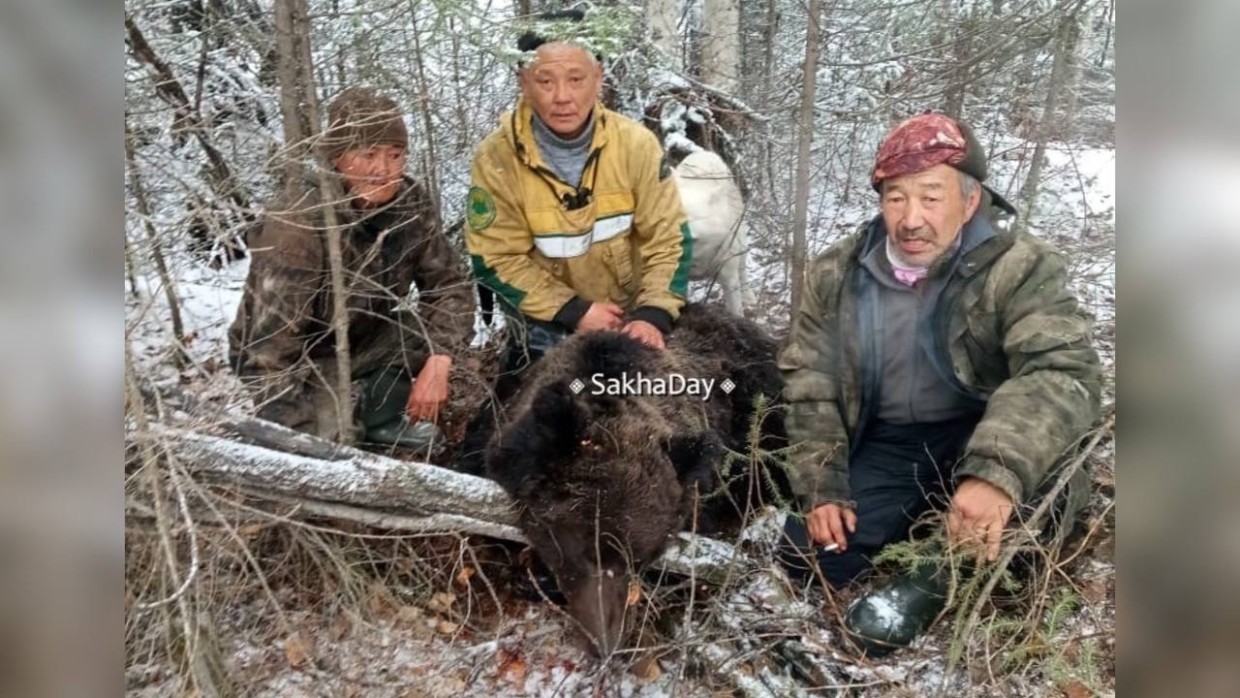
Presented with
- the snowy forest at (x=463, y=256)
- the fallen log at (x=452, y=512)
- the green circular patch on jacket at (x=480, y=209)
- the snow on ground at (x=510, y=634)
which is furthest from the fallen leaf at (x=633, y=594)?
the green circular patch on jacket at (x=480, y=209)

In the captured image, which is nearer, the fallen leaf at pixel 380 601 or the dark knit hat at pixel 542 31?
the dark knit hat at pixel 542 31

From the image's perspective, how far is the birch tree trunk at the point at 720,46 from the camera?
9.04ft

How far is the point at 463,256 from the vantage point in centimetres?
290

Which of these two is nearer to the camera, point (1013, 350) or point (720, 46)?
point (1013, 350)

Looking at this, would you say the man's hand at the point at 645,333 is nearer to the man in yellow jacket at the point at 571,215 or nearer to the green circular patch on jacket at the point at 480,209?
the man in yellow jacket at the point at 571,215

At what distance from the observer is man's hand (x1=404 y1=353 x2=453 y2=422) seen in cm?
299

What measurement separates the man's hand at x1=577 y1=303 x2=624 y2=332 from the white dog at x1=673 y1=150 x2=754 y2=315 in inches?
12.5

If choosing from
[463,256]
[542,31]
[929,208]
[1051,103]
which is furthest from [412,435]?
[1051,103]

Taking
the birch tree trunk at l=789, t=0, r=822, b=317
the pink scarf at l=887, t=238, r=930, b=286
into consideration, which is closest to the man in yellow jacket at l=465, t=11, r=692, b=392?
the birch tree trunk at l=789, t=0, r=822, b=317

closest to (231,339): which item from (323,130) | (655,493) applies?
(323,130)

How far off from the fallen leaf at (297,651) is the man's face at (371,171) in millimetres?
1500

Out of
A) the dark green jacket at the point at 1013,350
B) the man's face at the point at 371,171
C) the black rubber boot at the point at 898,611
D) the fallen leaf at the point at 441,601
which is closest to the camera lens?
the dark green jacket at the point at 1013,350

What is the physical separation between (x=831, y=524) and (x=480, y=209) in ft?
5.22

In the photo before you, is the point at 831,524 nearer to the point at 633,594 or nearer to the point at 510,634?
the point at 633,594
